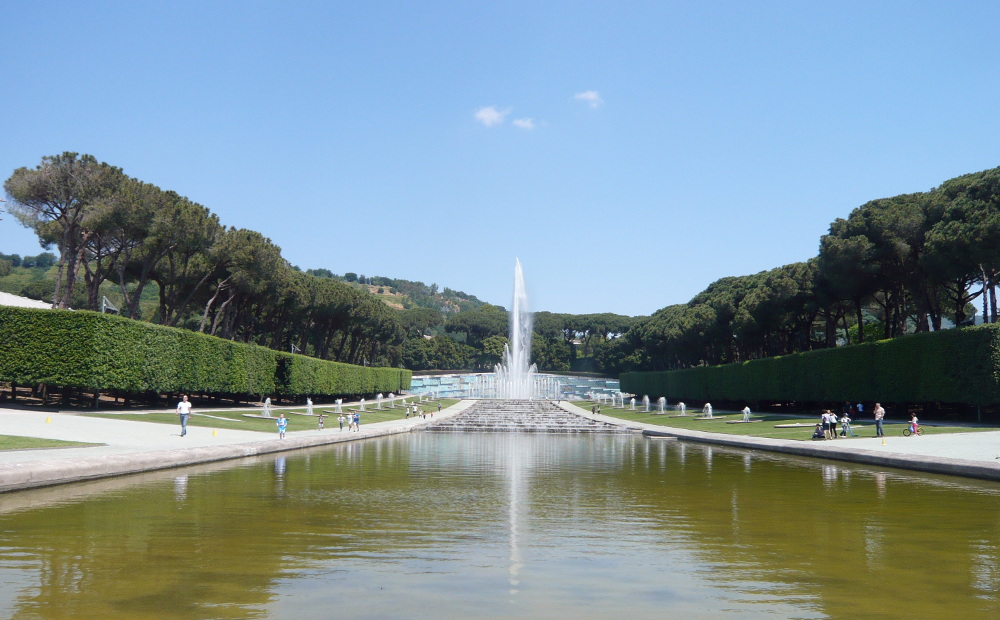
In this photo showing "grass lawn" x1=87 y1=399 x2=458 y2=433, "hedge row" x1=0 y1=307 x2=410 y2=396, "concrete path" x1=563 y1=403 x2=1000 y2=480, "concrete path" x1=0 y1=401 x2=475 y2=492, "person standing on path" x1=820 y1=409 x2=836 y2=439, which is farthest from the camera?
"grass lawn" x1=87 y1=399 x2=458 y2=433

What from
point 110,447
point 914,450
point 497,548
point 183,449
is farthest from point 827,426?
point 110,447

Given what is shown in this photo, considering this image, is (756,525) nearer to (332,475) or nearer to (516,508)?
(516,508)

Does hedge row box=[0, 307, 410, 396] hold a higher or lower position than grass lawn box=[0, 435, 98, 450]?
higher

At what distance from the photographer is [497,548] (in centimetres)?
1027

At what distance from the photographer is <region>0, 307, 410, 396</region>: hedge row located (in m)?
34.3

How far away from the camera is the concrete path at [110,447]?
627 inches

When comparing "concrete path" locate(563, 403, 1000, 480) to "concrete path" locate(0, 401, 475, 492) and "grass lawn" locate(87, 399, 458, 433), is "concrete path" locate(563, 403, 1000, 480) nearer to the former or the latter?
"concrete path" locate(0, 401, 475, 492)

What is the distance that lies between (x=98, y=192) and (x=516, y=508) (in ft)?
128

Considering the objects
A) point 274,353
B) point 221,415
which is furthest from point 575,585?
point 274,353

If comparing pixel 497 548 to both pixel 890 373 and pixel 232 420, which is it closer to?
pixel 232 420

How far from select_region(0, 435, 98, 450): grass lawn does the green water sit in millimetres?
5075

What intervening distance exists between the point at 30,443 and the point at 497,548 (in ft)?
55.8

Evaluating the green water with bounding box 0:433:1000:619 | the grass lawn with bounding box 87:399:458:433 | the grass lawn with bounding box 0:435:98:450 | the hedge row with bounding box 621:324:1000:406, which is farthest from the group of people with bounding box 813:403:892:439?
the grass lawn with bounding box 0:435:98:450

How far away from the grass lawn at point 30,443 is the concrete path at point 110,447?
0.66 m
